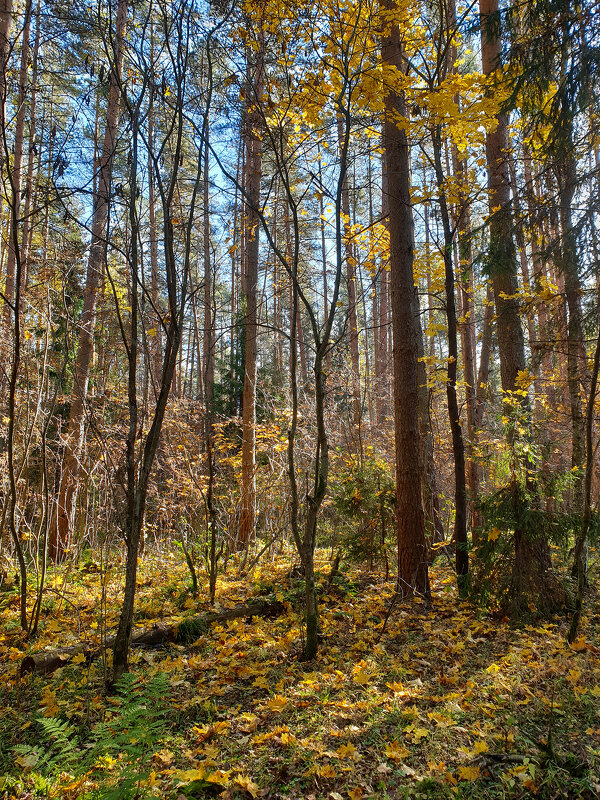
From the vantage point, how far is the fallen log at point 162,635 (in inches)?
143

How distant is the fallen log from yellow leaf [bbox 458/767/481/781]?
2.31m

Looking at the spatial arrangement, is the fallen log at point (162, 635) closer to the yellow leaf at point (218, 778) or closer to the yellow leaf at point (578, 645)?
the yellow leaf at point (218, 778)

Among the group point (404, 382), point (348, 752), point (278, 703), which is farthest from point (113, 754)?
point (404, 382)

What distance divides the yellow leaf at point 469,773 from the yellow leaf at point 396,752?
12.6 inches

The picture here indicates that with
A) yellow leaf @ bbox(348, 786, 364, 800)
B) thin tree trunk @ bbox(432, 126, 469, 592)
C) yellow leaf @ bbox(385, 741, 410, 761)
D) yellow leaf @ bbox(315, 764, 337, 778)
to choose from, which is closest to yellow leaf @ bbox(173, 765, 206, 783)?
yellow leaf @ bbox(315, 764, 337, 778)

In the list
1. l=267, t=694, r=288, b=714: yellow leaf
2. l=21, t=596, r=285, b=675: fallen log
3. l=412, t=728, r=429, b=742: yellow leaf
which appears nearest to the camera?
l=412, t=728, r=429, b=742: yellow leaf

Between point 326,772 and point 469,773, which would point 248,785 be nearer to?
point 326,772

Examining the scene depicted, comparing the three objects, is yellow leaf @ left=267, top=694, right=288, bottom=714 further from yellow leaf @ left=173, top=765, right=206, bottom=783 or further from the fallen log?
the fallen log

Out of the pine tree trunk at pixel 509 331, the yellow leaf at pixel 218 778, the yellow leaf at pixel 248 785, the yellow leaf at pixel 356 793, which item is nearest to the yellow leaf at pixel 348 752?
the yellow leaf at pixel 356 793

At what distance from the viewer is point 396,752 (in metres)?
2.52

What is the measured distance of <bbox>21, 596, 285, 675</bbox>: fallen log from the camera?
3645 mm

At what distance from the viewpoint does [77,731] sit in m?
2.89

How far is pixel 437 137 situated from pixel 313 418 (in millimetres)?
5424

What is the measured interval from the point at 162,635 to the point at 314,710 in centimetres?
176
